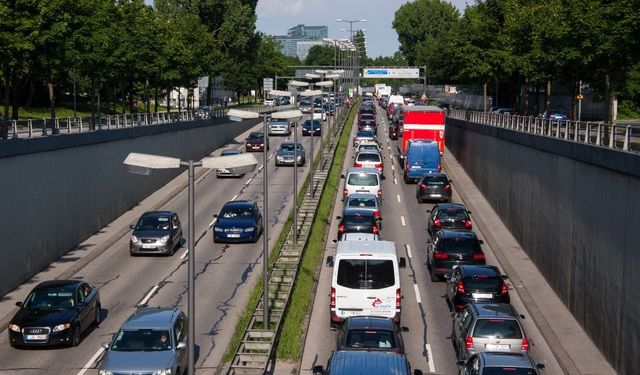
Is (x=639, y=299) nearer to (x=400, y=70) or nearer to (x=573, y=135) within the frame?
(x=573, y=135)

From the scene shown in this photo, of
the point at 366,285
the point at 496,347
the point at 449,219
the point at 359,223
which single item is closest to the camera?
the point at 496,347

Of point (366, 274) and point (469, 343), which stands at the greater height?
point (366, 274)

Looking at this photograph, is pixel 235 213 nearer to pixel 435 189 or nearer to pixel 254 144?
A: pixel 435 189

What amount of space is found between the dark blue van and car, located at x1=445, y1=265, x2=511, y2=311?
26.3 m

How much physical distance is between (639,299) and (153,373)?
11.0 meters

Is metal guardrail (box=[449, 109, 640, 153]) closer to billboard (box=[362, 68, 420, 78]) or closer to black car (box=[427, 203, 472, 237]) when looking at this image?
black car (box=[427, 203, 472, 237])

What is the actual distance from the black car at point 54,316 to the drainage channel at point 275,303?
4686 millimetres

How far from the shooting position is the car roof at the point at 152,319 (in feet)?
69.7

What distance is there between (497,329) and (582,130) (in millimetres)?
10965

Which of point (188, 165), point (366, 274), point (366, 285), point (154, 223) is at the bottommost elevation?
point (154, 223)

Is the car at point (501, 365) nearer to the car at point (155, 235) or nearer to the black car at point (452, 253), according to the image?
the black car at point (452, 253)

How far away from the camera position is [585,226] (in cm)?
2702

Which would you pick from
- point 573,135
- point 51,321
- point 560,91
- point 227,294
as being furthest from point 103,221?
point 560,91

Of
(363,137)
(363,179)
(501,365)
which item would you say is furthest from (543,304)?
(363,137)
